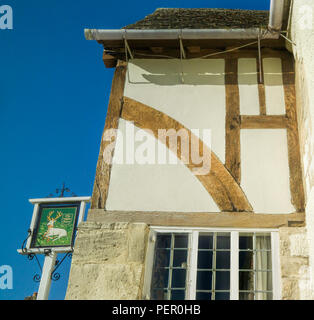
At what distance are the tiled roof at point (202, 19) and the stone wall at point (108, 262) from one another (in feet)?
8.20

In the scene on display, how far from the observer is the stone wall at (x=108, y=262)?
3.65m

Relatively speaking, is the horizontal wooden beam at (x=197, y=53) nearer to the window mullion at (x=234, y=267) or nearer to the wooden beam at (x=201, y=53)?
the wooden beam at (x=201, y=53)

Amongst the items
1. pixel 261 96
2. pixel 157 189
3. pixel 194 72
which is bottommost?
pixel 157 189

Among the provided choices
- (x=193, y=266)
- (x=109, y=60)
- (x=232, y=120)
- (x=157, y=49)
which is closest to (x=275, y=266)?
(x=193, y=266)

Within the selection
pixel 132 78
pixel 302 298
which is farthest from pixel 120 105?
pixel 302 298

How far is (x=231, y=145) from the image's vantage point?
14.2 ft

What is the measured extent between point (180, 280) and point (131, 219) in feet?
2.30

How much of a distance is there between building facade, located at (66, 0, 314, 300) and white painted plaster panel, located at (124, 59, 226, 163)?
12 millimetres

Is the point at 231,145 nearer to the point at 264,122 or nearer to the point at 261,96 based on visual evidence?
the point at 264,122

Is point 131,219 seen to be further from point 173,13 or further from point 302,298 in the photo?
point 173,13

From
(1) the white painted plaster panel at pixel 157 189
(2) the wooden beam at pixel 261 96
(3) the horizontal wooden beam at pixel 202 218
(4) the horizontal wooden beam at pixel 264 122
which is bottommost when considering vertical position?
(3) the horizontal wooden beam at pixel 202 218

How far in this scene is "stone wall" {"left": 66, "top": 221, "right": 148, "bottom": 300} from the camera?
3646mm

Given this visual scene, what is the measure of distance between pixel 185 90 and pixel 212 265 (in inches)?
75.6

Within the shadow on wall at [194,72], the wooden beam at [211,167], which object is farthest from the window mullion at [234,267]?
the shadow on wall at [194,72]
